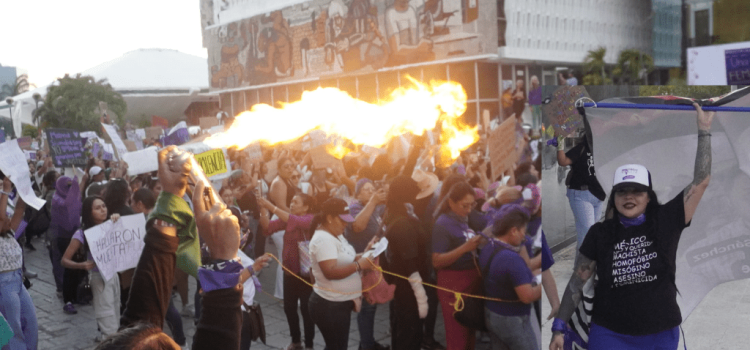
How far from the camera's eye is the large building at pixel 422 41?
2622 centimetres

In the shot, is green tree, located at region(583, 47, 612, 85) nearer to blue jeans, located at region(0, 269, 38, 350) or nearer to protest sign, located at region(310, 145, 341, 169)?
protest sign, located at region(310, 145, 341, 169)

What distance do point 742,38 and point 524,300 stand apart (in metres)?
31.1

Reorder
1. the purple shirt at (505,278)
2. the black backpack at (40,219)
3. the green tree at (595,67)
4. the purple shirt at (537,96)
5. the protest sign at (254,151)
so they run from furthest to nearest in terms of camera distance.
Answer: the green tree at (595,67)
the black backpack at (40,219)
the protest sign at (254,151)
the purple shirt at (505,278)
the purple shirt at (537,96)

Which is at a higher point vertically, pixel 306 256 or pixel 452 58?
pixel 452 58

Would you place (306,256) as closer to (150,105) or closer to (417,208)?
(417,208)

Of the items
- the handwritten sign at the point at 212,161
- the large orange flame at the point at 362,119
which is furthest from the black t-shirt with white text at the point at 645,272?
the handwritten sign at the point at 212,161

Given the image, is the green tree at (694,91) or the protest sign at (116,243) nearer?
the green tree at (694,91)

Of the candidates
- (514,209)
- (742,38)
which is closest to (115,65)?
(742,38)

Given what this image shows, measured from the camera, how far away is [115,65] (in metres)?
71.4

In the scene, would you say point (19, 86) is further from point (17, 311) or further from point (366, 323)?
point (366, 323)

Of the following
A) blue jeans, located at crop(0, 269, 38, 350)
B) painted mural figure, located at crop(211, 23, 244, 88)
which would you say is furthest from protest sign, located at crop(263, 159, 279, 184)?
painted mural figure, located at crop(211, 23, 244, 88)

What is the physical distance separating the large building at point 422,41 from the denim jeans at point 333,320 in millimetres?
21691

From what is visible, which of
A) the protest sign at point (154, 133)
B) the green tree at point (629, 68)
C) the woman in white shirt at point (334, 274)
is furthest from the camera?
the green tree at point (629, 68)

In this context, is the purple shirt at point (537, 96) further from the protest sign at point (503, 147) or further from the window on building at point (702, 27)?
the window on building at point (702, 27)
